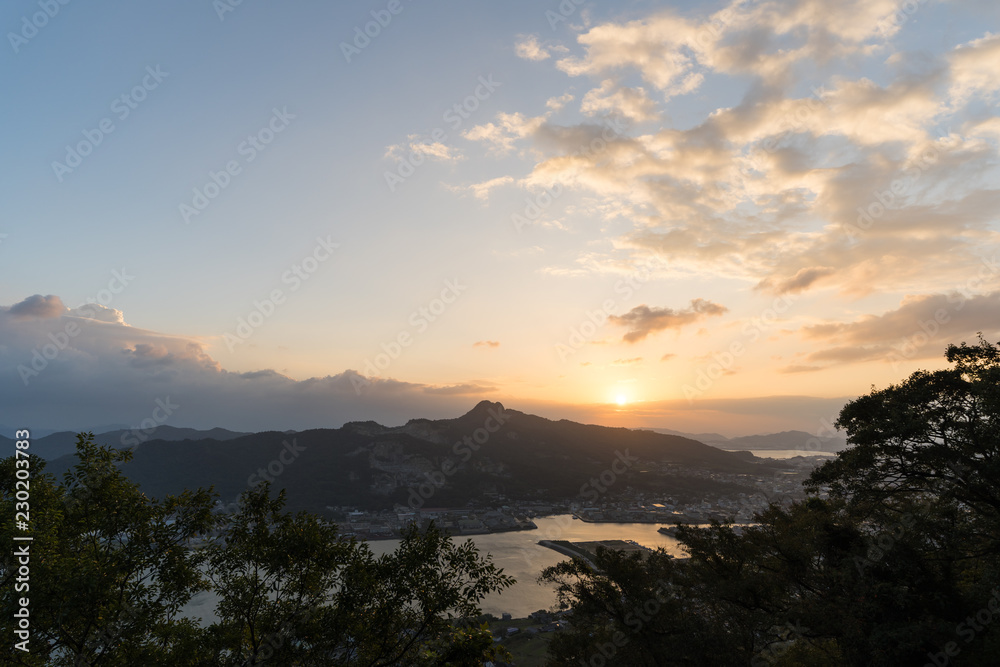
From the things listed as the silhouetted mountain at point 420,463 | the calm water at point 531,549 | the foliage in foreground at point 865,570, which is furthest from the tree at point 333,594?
the silhouetted mountain at point 420,463

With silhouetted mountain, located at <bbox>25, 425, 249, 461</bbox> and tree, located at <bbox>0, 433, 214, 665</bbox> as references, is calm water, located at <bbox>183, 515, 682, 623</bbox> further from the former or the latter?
silhouetted mountain, located at <bbox>25, 425, 249, 461</bbox>

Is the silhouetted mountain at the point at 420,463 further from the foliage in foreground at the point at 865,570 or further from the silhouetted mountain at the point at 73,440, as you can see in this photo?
the foliage in foreground at the point at 865,570

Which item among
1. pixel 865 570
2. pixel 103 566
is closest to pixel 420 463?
pixel 865 570

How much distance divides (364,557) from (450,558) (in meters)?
1.48

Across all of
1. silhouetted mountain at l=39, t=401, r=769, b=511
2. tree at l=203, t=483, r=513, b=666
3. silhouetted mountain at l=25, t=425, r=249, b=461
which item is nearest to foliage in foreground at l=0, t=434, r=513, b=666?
tree at l=203, t=483, r=513, b=666

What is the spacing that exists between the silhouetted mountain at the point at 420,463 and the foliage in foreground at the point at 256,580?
310 feet

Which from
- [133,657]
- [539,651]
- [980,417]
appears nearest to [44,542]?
[133,657]

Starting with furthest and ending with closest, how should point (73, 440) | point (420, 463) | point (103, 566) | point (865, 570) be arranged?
point (73, 440), point (420, 463), point (865, 570), point (103, 566)

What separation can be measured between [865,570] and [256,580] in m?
14.0

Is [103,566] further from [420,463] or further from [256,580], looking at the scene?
[420,463]

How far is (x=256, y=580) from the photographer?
657 centimetres

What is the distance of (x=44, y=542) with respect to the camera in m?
6.09

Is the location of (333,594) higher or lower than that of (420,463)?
higher

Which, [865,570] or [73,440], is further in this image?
[73,440]
